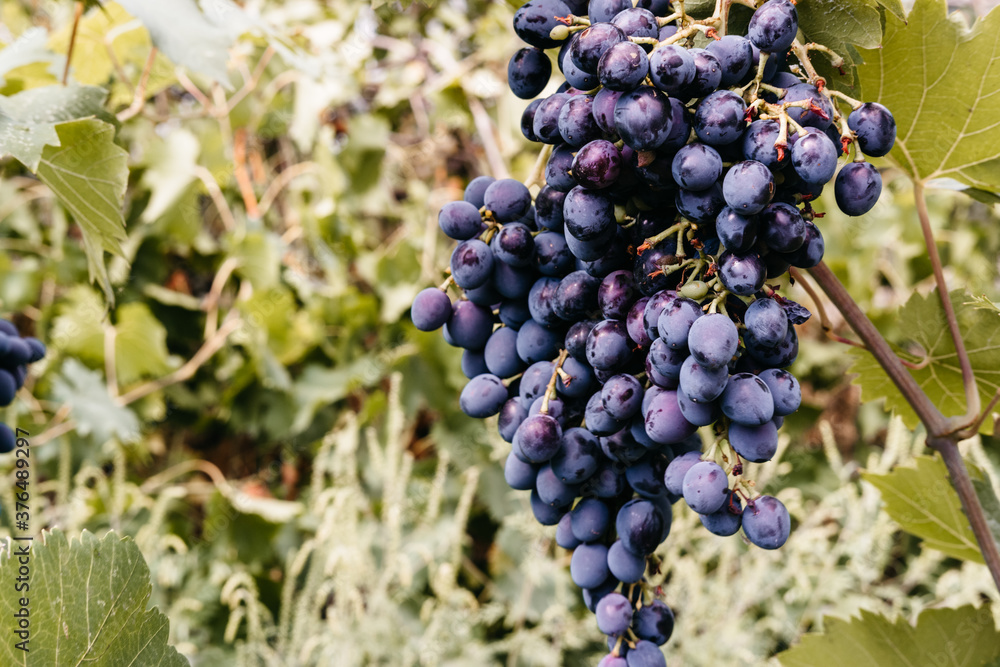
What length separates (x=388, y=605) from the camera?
1198 millimetres

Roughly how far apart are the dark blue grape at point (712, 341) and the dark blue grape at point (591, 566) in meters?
0.17

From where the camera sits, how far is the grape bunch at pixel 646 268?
347mm

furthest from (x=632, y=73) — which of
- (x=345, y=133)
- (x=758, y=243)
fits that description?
(x=345, y=133)

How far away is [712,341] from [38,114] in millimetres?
550

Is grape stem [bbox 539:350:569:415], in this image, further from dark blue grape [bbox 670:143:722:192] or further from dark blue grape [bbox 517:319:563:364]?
dark blue grape [bbox 670:143:722:192]

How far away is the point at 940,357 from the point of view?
0.59m

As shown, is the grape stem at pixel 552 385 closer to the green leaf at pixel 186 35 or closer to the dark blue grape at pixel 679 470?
the dark blue grape at pixel 679 470

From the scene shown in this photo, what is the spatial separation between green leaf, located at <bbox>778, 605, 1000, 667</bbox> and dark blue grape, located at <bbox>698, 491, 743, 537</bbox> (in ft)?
0.95

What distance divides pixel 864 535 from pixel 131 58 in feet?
4.85

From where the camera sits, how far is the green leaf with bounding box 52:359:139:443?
1306 mm

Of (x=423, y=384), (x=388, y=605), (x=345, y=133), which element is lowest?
(x=388, y=605)

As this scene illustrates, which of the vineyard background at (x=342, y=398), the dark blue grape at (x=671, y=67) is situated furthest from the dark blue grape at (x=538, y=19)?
the vineyard background at (x=342, y=398)

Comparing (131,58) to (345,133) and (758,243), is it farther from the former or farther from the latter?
(758,243)

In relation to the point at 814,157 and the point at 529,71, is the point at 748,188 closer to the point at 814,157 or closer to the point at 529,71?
the point at 814,157
